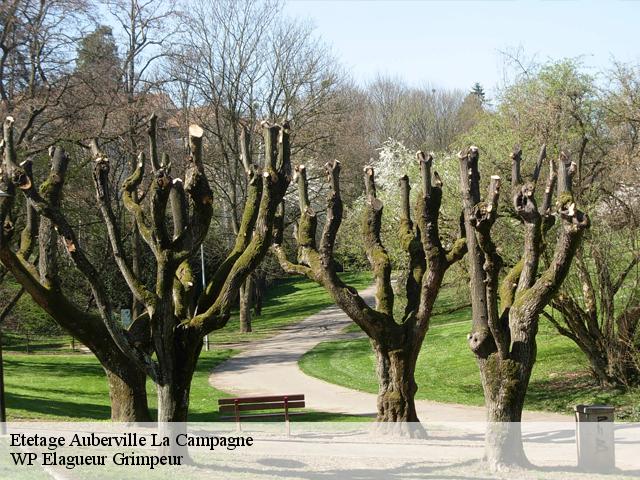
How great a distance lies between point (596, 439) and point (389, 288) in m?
5.38

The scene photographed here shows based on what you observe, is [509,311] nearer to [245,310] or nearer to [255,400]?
[255,400]

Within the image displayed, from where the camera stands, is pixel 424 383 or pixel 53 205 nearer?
pixel 53 205

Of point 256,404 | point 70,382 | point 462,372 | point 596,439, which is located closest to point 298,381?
point 462,372

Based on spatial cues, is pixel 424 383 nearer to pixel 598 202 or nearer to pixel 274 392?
pixel 274 392

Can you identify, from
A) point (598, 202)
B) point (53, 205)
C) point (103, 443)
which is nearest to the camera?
point (53, 205)

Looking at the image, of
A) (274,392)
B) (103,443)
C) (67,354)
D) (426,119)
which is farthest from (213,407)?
(426,119)

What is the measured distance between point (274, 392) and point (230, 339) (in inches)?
697

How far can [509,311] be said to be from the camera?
491 inches

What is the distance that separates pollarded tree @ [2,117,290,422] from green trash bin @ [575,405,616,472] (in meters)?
5.56

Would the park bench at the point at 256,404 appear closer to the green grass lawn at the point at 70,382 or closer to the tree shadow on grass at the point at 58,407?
the green grass lawn at the point at 70,382

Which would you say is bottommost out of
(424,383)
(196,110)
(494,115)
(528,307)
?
(424,383)

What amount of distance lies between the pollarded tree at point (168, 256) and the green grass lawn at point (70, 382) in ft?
28.3

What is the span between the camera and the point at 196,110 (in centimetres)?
4388

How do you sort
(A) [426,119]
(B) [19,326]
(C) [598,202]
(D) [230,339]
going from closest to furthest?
1. (C) [598,202]
2. (B) [19,326]
3. (D) [230,339]
4. (A) [426,119]
